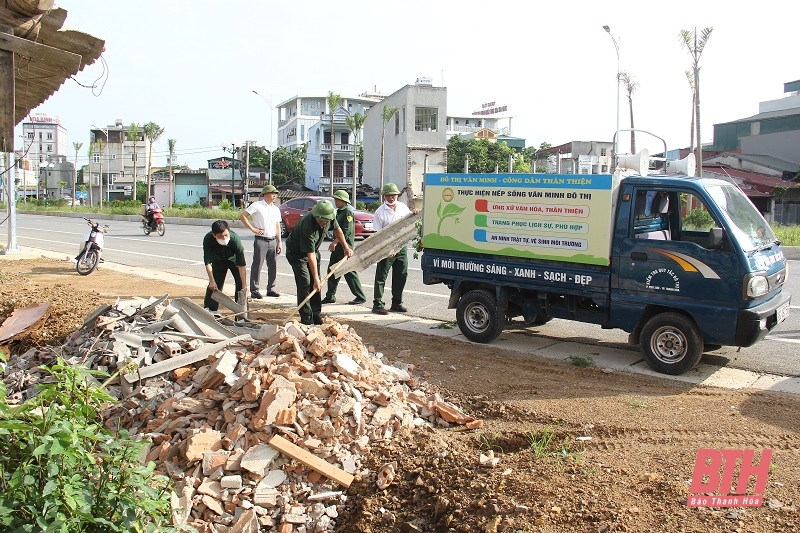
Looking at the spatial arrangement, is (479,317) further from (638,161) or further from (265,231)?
(265,231)

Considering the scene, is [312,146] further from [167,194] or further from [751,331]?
[751,331]

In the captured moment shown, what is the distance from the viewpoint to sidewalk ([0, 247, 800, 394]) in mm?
6680

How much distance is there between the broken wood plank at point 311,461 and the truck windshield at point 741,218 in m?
4.35

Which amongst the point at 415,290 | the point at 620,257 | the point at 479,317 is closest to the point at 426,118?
the point at 415,290

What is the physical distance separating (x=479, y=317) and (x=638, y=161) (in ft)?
8.55

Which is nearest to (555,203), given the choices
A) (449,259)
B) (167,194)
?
(449,259)

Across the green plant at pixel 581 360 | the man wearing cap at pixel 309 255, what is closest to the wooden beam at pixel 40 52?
the man wearing cap at pixel 309 255

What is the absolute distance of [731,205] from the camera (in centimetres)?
684

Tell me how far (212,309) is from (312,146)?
6726 cm

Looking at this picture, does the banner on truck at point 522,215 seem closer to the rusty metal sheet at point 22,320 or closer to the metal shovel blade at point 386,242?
the metal shovel blade at point 386,242

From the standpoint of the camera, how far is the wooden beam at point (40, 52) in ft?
16.1

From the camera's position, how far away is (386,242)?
9.42 meters

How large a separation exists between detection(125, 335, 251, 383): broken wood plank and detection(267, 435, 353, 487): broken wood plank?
4.67ft

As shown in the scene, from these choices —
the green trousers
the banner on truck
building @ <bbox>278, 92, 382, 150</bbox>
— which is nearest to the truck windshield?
the banner on truck
